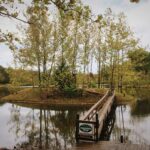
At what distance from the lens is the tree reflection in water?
1870 centimetres

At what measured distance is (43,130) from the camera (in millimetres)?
24078

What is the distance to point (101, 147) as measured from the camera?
1455cm

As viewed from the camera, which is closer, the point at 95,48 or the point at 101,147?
the point at 101,147

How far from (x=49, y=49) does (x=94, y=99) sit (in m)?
13.0

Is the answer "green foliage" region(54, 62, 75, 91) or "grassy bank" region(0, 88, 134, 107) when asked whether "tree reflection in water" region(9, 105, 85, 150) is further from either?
"green foliage" region(54, 62, 75, 91)

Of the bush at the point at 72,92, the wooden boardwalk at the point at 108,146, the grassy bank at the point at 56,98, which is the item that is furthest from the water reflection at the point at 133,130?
the bush at the point at 72,92

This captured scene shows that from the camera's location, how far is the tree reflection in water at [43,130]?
1870 centimetres

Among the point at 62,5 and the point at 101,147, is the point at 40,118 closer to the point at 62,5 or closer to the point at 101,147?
the point at 101,147

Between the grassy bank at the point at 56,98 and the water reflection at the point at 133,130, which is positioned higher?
the grassy bank at the point at 56,98

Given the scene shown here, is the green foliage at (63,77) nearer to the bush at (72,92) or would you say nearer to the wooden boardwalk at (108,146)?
the bush at (72,92)

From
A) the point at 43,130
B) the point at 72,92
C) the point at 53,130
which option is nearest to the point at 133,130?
the point at 53,130

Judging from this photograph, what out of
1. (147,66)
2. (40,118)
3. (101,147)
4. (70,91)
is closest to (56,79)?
(70,91)

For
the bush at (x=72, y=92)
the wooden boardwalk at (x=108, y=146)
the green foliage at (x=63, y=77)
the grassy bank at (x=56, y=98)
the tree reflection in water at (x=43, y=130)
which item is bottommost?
the tree reflection in water at (x=43, y=130)

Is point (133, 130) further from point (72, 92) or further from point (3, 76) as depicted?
point (3, 76)
